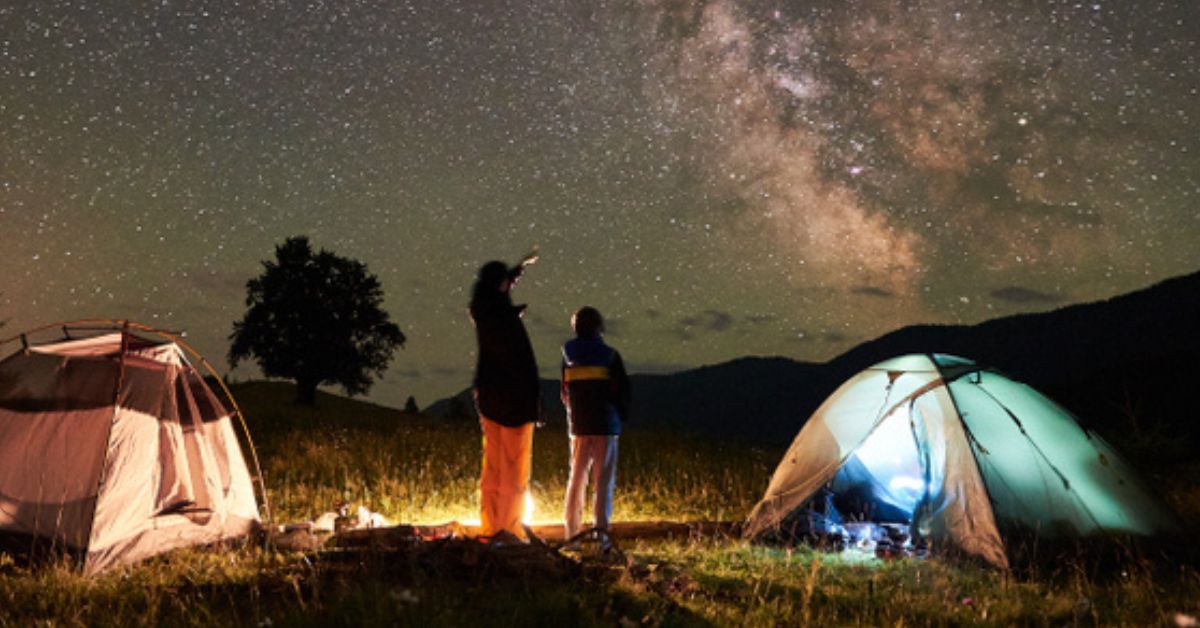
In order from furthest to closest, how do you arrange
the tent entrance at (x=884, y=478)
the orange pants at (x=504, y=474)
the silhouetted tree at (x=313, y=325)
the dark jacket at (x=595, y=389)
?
the silhouetted tree at (x=313, y=325) → the tent entrance at (x=884, y=478) → the dark jacket at (x=595, y=389) → the orange pants at (x=504, y=474)

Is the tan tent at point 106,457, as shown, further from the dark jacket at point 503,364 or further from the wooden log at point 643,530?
the dark jacket at point 503,364

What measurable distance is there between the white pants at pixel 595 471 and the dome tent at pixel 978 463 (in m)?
1.89

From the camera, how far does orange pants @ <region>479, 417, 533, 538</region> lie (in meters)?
8.31

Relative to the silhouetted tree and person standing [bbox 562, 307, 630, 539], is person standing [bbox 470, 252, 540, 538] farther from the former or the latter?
the silhouetted tree

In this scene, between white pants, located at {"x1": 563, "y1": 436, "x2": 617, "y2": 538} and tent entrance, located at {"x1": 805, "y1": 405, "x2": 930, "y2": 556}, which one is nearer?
white pants, located at {"x1": 563, "y1": 436, "x2": 617, "y2": 538}

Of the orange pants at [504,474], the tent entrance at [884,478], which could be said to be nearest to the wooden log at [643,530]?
the orange pants at [504,474]

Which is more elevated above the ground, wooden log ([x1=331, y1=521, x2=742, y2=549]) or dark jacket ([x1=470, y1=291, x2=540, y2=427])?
dark jacket ([x1=470, y1=291, x2=540, y2=427])

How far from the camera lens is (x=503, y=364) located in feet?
27.0

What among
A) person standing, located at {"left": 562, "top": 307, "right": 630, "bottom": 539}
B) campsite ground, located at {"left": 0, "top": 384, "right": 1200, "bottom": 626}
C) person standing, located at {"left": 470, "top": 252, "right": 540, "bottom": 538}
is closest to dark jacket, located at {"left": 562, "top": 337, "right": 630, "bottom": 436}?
person standing, located at {"left": 562, "top": 307, "right": 630, "bottom": 539}

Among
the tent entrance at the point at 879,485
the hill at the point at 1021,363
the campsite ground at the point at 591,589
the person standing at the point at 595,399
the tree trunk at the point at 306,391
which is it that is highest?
the hill at the point at 1021,363

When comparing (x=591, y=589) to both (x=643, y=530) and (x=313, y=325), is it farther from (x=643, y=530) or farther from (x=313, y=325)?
(x=313, y=325)

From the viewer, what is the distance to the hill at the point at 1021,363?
229 feet

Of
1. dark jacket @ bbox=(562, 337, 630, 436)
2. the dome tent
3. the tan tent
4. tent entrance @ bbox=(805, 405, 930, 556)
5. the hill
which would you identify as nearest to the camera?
the tan tent

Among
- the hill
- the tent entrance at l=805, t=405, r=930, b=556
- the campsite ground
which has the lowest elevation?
the campsite ground
